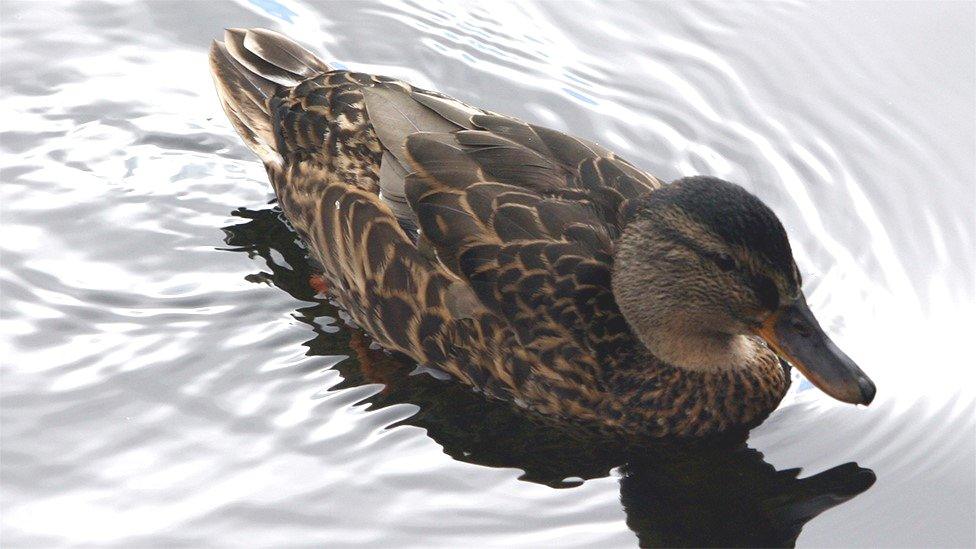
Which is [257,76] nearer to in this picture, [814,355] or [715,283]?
[715,283]

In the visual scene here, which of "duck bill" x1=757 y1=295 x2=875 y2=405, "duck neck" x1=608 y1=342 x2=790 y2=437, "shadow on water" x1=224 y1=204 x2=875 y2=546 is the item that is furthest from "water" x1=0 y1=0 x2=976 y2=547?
"duck bill" x1=757 y1=295 x2=875 y2=405

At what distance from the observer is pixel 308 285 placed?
8.00 m

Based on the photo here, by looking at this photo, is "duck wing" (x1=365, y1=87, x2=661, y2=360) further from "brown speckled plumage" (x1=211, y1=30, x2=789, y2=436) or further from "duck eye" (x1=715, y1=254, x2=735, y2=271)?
"duck eye" (x1=715, y1=254, x2=735, y2=271)

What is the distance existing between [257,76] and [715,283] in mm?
3138

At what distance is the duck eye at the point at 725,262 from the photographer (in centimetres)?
652

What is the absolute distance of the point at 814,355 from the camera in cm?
657

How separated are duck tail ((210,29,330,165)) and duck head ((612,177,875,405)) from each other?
2.43 meters

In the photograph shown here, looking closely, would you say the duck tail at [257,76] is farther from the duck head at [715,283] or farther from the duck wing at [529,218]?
the duck head at [715,283]

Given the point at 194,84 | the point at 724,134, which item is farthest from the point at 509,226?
the point at 194,84

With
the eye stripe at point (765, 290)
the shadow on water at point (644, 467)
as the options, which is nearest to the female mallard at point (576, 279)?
the eye stripe at point (765, 290)

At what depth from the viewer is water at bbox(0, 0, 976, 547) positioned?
254 inches

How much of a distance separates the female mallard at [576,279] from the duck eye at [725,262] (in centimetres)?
1

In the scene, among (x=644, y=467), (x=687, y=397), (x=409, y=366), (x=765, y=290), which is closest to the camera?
(x=765, y=290)

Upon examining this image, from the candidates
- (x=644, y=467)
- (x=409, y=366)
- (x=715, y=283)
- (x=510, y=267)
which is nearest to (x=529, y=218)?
(x=510, y=267)
